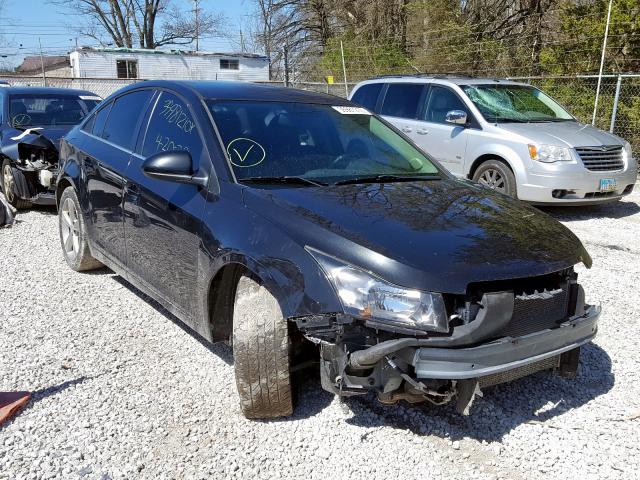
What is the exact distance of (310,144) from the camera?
3.80 m

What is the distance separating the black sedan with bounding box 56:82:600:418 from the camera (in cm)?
258

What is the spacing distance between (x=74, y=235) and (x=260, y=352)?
10.4 feet

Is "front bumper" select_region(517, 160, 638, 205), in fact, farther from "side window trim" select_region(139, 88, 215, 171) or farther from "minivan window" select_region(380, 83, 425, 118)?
"side window trim" select_region(139, 88, 215, 171)

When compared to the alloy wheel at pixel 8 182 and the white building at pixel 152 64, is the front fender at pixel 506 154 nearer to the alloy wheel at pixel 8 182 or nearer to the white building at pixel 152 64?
the alloy wheel at pixel 8 182

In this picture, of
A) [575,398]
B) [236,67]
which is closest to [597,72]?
[575,398]

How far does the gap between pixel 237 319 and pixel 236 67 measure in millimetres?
32749

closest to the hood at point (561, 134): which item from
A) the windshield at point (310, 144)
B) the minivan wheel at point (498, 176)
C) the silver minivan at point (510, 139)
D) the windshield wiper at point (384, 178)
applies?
the silver minivan at point (510, 139)

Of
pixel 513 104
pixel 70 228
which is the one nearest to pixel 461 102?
pixel 513 104

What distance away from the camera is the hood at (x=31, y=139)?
747 centimetres

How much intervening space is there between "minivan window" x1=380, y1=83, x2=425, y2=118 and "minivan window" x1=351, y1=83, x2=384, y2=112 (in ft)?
0.68

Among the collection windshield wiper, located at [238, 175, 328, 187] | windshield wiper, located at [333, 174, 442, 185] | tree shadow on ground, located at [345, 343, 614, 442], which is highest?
windshield wiper, located at [238, 175, 328, 187]

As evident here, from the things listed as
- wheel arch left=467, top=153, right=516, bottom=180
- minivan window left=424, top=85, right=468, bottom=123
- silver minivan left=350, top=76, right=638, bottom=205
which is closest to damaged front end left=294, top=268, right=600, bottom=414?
silver minivan left=350, top=76, right=638, bottom=205

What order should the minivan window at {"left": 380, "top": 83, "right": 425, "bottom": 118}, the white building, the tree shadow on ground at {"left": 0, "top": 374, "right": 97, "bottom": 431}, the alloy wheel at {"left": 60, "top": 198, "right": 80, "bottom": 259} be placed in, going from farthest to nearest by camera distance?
1. the white building
2. the minivan window at {"left": 380, "top": 83, "right": 425, "bottom": 118}
3. the alloy wheel at {"left": 60, "top": 198, "right": 80, "bottom": 259}
4. the tree shadow on ground at {"left": 0, "top": 374, "right": 97, "bottom": 431}

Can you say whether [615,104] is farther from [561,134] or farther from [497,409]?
[497,409]
